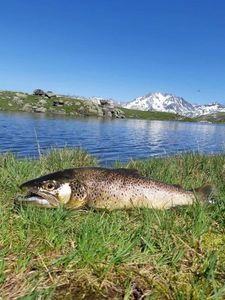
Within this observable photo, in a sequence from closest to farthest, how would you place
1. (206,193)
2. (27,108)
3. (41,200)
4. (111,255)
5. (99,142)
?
(111,255) < (41,200) < (206,193) < (99,142) < (27,108)

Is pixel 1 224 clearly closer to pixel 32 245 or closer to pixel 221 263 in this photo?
pixel 32 245

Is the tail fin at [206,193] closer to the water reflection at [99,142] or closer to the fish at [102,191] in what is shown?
the fish at [102,191]

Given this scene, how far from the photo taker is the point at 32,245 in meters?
4.92

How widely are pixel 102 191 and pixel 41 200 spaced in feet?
3.89

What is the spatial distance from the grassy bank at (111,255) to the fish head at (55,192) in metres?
0.31

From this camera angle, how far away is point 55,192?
6375mm

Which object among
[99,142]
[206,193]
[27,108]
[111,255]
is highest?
[206,193]

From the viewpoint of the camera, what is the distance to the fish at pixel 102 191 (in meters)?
6.37

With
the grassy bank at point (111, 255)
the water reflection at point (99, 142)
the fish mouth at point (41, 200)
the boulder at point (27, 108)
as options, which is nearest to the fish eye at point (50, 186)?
the fish mouth at point (41, 200)

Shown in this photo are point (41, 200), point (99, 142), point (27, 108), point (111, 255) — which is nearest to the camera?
point (111, 255)

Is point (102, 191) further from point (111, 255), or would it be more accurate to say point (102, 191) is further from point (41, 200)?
point (111, 255)

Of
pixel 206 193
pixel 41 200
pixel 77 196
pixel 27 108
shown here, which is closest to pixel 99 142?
pixel 206 193

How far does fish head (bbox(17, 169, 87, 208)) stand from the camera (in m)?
6.25

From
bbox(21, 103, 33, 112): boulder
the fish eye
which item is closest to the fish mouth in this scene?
the fish eye
